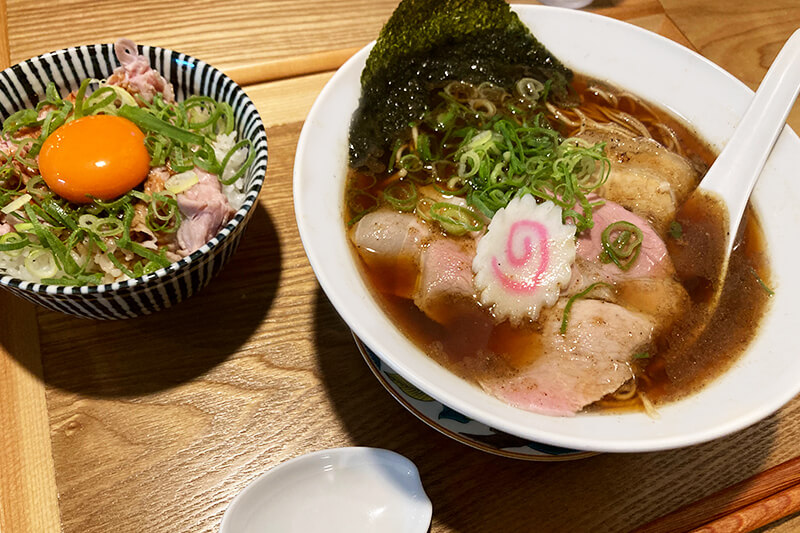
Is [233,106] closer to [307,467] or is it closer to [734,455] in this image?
[307,467]

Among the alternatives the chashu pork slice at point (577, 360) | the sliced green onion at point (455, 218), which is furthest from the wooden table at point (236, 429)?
the sliced green onion at point (455, 218)

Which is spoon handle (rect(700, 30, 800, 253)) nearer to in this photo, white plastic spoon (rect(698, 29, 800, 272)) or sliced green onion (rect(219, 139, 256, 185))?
white plastic spoon (rect(698, 29, 800, 272))

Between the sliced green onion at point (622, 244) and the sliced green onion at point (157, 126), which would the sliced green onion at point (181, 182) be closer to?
the sliced green onion at point (157, 126)

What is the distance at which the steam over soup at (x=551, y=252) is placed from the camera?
1185mm

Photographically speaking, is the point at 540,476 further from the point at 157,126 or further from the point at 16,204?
the point at 16,204

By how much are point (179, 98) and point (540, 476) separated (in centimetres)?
138

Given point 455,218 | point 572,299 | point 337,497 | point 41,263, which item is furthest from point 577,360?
point 41,263

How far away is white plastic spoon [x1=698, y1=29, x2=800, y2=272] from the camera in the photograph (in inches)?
56.1

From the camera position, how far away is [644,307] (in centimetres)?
130

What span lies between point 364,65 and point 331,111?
7.0 inches

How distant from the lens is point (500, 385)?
1.10 metres

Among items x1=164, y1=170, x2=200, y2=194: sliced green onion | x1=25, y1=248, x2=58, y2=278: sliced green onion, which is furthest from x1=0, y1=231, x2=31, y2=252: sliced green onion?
x1=164, y1=170, x2=200, y2=194: sliced green onion

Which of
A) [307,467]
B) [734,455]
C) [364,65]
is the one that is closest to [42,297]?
[307,467]

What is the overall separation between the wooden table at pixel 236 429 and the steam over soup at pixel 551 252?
0.25m
